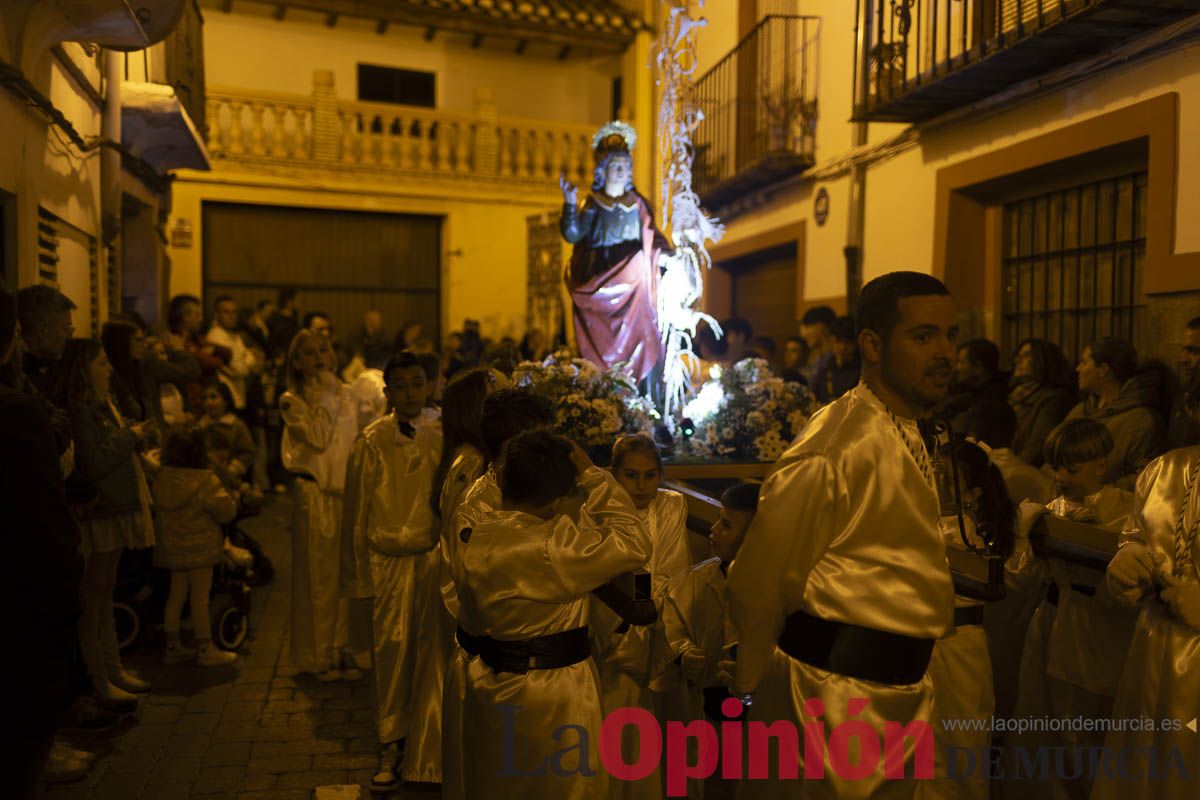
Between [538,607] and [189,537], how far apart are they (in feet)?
12.1

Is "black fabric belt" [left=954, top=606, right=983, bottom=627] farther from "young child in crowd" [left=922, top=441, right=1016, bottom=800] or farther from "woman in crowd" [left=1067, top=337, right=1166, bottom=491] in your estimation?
"woman in crowd" [left=1067, top=337, right=1166, bottom=491]

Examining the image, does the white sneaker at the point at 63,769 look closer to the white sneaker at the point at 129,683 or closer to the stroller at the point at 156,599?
the white sneaker at the point at 129,683

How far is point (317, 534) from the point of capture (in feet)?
19.1

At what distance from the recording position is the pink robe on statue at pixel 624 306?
7324 mm

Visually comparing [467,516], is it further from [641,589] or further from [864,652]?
[864,652]

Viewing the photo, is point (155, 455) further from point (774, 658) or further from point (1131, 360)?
point (1131, 360)

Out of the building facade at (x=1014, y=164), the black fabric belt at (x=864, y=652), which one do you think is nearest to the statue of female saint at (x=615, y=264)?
the building facade at (x=1014, y=164)

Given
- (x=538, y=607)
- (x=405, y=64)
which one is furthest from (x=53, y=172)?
(x=405, y=64)

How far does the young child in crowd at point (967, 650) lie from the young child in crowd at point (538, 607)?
92 cm

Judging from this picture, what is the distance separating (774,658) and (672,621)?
1043 millimetres

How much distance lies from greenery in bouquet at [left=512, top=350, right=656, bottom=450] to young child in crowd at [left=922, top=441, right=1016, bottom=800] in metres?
2.40

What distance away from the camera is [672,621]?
3.47 m

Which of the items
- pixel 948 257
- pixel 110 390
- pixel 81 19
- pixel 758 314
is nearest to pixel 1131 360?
pixel 948 257

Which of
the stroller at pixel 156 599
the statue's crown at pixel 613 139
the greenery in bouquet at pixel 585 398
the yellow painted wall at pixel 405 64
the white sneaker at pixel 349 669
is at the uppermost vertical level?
the yellow painted wall at pixel 405 64
